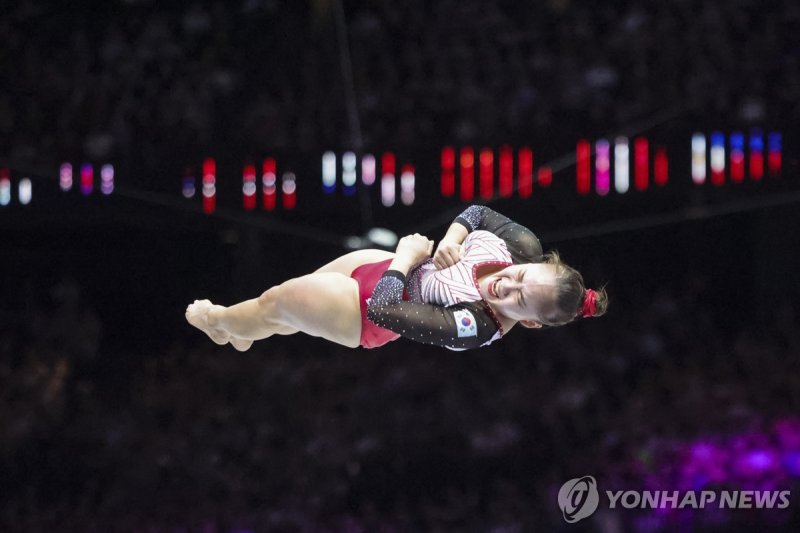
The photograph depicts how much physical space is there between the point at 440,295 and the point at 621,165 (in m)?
3.64

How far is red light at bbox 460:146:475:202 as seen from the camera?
20.5 ft

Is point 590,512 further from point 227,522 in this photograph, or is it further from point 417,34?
point 417,34

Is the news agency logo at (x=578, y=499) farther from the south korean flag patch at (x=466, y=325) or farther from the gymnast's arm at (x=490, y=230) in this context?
the south korean flag patch at (x=466, y=325)

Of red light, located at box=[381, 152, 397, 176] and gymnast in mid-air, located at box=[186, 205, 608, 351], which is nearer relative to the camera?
gymnast in mid-air, located at box=[186, 205, 608, 351]

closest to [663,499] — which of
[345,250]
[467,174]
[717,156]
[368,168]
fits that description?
[717,156]

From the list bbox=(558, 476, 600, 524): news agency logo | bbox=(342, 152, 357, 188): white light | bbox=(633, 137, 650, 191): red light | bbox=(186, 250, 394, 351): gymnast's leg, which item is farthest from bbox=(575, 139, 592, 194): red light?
bbox=(186, 250, 394, 351): gymnast's leg

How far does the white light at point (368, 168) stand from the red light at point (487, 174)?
0.68m

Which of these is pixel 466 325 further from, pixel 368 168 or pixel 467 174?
pixel 368 168

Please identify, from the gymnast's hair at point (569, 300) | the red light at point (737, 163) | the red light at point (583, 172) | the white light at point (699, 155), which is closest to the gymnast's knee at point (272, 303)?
the gymnast's hair at point (569, 300)

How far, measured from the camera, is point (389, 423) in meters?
6.34

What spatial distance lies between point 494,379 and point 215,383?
71.5 inches

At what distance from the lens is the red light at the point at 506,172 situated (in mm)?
6195

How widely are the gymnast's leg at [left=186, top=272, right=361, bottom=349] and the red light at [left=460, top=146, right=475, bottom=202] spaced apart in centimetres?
305

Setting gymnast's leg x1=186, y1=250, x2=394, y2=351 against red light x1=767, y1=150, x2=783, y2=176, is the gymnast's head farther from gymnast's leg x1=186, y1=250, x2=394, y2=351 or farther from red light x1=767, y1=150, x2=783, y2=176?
red light x1=767, y1=150, x2=783, y2=176
